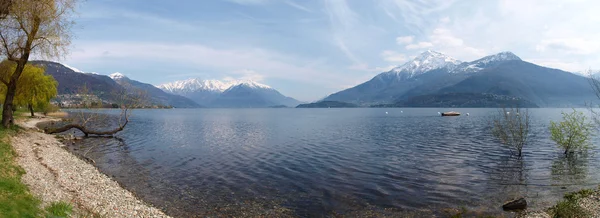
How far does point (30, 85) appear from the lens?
6009 cm

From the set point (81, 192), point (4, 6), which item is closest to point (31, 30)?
point (4, 6)

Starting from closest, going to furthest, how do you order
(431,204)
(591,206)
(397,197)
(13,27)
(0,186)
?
(0,186), (591,206), (431,204), (397,197), (13,27)

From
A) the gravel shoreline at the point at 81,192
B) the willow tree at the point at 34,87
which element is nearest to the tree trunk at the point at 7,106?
the gravel shoreline at the point at 81,192

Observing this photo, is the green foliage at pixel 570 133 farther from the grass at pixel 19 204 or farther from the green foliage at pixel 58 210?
the grass at pixel 19 204

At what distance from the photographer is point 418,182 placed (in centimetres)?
2900

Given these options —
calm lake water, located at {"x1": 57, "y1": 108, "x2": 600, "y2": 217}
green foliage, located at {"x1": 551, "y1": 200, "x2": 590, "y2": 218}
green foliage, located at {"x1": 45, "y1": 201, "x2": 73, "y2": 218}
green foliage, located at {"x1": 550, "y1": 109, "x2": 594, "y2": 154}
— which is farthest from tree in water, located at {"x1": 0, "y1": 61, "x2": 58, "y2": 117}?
green foliage, located at {"x1": 550, "y1": 109, "x2": 594, "y2": 154}

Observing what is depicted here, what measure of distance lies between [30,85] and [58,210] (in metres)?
64.7

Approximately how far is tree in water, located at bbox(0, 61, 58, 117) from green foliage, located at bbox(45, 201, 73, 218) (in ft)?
118

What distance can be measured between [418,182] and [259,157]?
75.7 feet

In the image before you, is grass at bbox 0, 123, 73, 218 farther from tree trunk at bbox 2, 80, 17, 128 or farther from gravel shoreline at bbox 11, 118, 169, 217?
tree trunk at bbox 2, 80, 17, 128

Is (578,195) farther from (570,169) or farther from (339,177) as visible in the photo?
(339,177)

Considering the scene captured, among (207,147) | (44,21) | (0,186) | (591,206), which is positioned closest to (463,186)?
(591,206)

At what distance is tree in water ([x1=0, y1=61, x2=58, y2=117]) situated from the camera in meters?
39.9

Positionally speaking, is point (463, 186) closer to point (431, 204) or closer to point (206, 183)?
point (431, 204)
